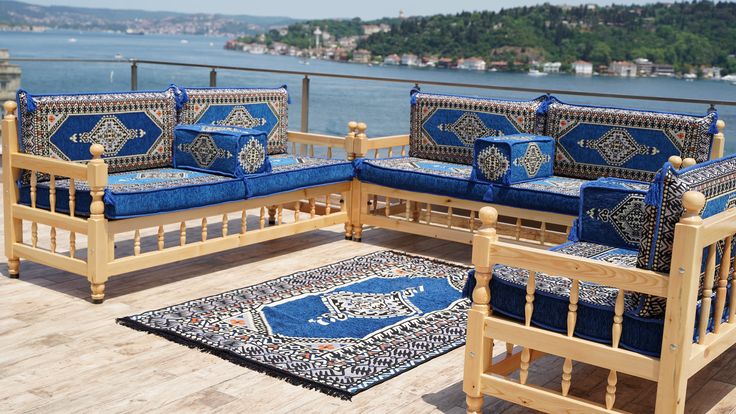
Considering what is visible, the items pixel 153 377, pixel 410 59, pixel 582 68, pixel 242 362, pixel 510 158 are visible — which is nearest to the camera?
pixel 153 377

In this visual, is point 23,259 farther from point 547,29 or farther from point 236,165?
point 547,29

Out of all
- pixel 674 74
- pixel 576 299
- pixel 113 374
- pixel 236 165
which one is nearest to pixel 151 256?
pixel 236 165

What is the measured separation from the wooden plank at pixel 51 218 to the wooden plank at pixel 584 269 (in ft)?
6.74

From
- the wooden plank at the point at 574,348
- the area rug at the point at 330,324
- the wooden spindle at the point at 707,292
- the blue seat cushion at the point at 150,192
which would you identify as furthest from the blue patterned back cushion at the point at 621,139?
the wooden plank at the point at 574,348

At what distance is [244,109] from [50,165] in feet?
5.16

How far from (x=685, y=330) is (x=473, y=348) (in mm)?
649

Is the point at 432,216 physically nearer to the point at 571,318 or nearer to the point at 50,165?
the point at 50,165

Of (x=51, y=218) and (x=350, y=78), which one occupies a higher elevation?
(x=350, y=78)

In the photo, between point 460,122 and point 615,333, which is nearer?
point 615,333

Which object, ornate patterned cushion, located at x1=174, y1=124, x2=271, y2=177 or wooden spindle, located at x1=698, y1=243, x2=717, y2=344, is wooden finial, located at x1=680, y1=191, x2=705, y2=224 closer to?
wooden spindle, located at x1=698, y1=243, x2=717, y2=344

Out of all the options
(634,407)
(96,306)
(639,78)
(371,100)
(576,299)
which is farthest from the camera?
(371,100)

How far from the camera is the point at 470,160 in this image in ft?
17.7

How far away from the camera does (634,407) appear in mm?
3008

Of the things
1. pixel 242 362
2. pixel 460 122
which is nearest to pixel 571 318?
pixel 242 362
